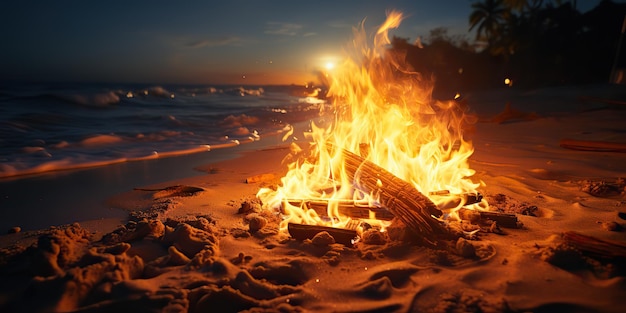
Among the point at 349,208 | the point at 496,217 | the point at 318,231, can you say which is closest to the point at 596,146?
the point at 496,217

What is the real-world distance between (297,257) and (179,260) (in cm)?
106

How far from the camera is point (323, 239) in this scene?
3.43 meters

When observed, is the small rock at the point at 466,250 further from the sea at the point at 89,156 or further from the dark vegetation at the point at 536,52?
the dark vegetation at the point at 536,52

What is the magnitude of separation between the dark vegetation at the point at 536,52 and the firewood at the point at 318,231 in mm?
31454

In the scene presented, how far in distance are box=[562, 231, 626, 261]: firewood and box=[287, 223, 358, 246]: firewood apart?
1887 millimetres

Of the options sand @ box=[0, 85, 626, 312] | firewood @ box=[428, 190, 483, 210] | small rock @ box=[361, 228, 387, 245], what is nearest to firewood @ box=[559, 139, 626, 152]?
sand @ box=[0, 85, 626, 312]

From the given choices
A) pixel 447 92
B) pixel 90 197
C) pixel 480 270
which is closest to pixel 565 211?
pixel 480 270

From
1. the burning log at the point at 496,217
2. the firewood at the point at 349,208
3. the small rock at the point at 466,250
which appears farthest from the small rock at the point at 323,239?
the burning log at the point at 496,217

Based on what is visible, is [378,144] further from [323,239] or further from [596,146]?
[596,146]

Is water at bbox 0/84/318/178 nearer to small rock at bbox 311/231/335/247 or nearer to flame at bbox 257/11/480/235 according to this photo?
flame at bbox 257/11/480/235

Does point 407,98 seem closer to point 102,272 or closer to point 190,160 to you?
point 102,272

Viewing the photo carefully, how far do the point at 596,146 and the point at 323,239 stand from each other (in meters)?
7.18

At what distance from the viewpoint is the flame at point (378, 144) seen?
4.60 metres

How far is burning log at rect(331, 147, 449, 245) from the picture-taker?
339 centimetres
